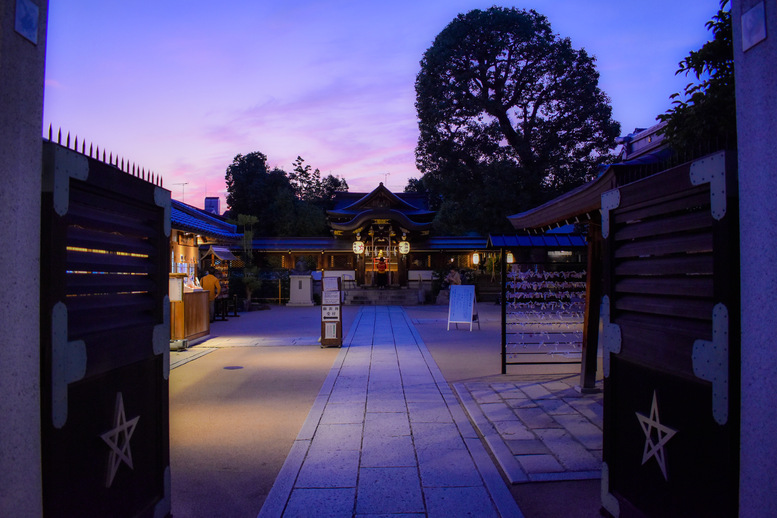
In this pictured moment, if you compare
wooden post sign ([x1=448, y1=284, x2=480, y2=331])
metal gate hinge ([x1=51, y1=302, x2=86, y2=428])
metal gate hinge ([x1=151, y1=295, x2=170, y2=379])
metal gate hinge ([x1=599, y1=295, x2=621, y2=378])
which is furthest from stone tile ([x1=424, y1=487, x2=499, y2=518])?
wooden post sign ([x1=448, y1=284, x2=480, y2=331])

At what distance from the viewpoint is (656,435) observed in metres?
2.41

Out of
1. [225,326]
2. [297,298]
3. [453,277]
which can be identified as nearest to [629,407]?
[225,326]

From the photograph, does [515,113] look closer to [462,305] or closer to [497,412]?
[462,305]

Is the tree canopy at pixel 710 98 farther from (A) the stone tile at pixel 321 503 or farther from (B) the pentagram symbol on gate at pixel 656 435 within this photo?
(A) the stone tile at pixel 321 503

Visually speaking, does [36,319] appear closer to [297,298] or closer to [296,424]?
[296,424]

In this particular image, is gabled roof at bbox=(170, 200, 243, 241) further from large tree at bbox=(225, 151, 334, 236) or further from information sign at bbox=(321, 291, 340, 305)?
large tree at bbox=(225, 151, 334, 236)

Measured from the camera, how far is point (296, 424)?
479cm

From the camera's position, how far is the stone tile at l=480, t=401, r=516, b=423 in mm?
4811

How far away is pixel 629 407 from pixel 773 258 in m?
1.23

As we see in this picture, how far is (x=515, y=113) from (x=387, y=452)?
18.6 meters

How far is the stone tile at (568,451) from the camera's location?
11.9ft

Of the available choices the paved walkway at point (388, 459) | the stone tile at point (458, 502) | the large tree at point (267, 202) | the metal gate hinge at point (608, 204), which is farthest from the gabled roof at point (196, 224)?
the large tree at point (267, 202)

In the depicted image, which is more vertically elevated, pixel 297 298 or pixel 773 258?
pixel 773 258

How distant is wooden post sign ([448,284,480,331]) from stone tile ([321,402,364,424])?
23.0 ft
